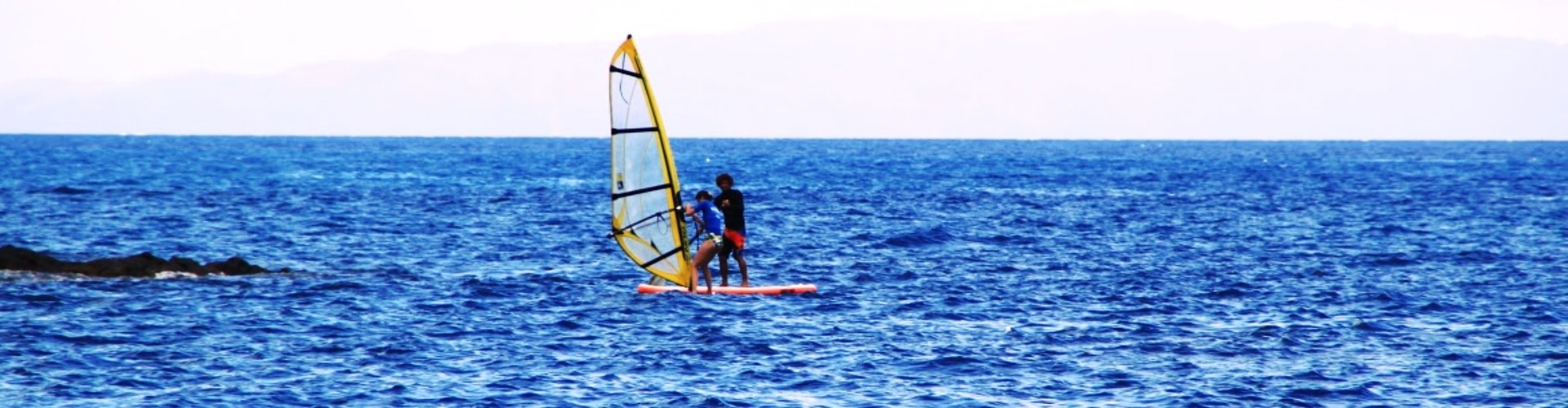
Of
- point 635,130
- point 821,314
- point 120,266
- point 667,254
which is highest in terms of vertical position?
point 635,130

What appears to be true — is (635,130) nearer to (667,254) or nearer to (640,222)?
(640,222)

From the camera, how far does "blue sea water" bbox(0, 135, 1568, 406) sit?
58.6 ft

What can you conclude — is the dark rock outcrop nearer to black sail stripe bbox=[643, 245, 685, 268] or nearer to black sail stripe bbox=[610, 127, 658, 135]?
black sail stripe bbox=[643, 245, 685, 268]

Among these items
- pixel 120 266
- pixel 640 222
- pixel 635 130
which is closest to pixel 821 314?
pixel 640 222

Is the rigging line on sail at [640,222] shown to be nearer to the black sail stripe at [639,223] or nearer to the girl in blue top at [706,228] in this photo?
the black sail stripe at [639,223]

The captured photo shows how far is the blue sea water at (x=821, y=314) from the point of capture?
17875 millimetres

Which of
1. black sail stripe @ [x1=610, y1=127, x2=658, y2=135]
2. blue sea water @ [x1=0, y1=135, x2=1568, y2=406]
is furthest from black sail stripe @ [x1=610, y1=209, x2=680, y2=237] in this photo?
black sail stripe @ [x1=610, y1=127, x2=658, y2=135]

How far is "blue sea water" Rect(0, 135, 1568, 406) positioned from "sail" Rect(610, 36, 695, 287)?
2.48 feet

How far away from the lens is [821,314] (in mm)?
23953

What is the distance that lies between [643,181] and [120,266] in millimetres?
9874

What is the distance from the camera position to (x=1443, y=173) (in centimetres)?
11012

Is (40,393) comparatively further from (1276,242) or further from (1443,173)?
(1443,173)

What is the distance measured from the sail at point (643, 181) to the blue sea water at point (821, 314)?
757 millimetres

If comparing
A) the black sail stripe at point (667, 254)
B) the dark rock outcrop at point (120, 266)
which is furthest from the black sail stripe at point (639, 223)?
the dark rock outcrop at point (120, 266)
